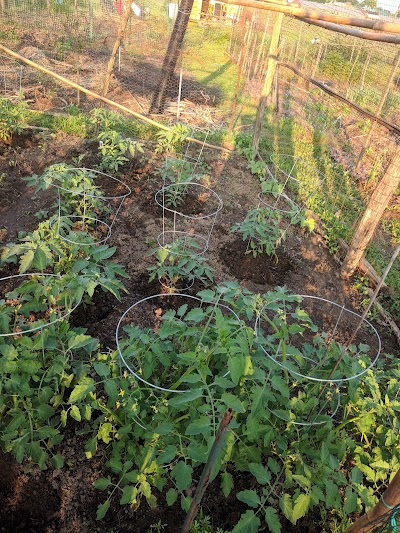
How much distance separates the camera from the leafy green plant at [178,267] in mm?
3162

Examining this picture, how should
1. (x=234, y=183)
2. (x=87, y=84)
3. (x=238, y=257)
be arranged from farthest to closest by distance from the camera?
1. (x=87, y=84)
2. (x=234, y=183)
3. (x=238, y=257)

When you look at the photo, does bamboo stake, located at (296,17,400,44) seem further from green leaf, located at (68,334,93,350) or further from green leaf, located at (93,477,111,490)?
green leaf, located at (93,477,111,490)

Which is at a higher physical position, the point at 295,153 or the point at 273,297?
the point at 273,297

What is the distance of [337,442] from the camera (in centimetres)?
202

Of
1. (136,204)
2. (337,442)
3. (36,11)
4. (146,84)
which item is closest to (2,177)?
(136,204)

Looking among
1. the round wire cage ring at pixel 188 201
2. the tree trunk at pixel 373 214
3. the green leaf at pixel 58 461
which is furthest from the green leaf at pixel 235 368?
the round wire cage ring at pixel 188 201

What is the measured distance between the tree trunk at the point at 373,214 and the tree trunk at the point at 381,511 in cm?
271

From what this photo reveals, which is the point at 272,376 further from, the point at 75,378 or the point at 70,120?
the point at 70,120

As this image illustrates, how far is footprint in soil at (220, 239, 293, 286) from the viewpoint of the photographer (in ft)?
12.3

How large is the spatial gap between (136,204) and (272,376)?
3.00 meters

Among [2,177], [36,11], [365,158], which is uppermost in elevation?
[36,11]

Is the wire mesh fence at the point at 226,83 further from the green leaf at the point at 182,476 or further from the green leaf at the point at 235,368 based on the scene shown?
the green leaf at the point at 182,476

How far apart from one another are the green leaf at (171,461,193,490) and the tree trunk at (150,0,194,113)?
22.5ft

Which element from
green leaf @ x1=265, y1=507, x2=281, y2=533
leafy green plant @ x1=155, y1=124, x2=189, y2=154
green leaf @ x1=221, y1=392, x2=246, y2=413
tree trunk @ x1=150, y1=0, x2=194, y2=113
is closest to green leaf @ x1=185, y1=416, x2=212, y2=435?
green leaf @ x1=221, y1=392, x2=246, y2=413
